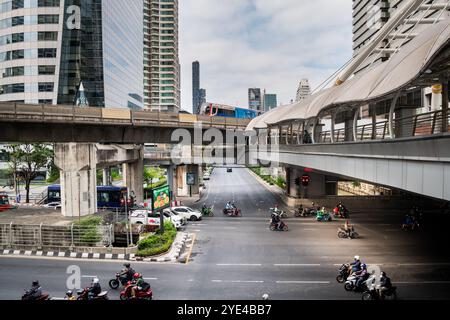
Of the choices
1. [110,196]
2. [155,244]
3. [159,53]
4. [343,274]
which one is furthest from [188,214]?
[159,53]

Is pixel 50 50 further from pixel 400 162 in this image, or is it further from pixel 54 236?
pixel 400 162

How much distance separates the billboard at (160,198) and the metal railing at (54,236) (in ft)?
9.84

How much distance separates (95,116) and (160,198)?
442 inches

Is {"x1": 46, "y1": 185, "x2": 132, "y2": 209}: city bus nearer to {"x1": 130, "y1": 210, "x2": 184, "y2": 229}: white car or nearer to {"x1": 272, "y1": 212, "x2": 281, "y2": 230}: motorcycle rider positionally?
{"x1": 130, "y1": 210, "x2": 184, "y2": 229}: white car

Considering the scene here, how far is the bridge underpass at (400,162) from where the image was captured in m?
9.94

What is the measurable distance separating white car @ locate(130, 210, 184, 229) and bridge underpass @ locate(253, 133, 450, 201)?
13.1 metres

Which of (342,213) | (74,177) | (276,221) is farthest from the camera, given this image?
(342,213)

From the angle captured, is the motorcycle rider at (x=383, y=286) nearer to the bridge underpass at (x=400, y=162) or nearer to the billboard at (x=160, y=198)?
the bridge underpass at (x=400, y=162)

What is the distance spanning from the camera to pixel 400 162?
12.4m

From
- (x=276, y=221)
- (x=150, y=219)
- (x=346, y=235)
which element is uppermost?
(x=150, y=219)

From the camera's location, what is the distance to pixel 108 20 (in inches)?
3226

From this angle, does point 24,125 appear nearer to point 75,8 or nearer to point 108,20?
point 75,8

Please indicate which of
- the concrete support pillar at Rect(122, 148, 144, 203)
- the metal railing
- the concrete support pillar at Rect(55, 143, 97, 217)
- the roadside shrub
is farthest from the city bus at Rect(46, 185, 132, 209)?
the roadside shrub

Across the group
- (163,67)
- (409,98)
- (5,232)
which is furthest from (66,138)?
(163,67)
